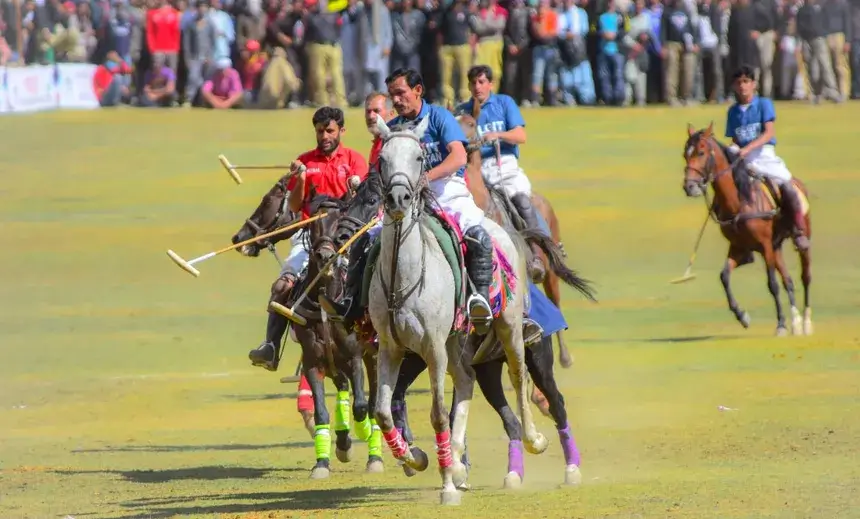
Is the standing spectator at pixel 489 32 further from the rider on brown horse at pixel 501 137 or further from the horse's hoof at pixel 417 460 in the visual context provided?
the horse's hoof at pixel 417 460

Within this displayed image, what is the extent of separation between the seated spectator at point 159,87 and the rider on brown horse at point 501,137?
24.0m

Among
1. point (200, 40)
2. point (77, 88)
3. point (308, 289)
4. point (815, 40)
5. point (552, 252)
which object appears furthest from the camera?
point (77, 88)

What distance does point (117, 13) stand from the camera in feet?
132

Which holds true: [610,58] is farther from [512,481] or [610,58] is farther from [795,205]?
[512,481]

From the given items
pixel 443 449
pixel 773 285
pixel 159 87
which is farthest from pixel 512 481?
pixel 159 87

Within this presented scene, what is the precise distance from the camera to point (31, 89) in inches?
1620

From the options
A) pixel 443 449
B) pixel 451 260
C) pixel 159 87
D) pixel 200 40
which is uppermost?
pixel 451 260

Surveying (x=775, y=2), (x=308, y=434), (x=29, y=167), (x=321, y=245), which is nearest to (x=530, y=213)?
(x=308, y=434)

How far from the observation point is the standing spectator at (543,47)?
3838cm

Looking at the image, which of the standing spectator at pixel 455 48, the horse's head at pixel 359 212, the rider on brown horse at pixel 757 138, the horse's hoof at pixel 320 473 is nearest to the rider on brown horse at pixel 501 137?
the horse's hoof at pixel 320 473

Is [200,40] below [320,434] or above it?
above

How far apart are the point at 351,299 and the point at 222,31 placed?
90.5 feet

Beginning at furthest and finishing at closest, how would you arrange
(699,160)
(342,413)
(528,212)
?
(699,160)
(528,212)
(342,413)

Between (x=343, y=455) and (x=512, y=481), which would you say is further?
(x=343, y=455)
